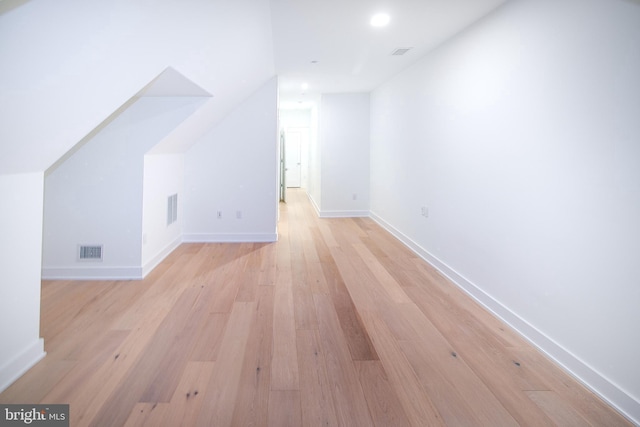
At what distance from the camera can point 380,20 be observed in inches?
124

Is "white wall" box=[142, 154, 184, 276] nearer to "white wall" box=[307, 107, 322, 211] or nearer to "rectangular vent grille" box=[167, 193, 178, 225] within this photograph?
"rectangular vent grille" box=[167, 193, 178, 225]

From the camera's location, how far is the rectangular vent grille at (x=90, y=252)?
139 inches

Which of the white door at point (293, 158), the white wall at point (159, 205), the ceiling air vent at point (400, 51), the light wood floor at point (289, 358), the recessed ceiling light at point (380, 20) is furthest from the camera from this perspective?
the white door at point (293, 158)

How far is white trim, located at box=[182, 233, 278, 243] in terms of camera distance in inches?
202

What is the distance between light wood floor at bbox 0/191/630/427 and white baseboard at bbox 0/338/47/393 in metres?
0.05

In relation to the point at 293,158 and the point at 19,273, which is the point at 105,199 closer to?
the point at 19,273

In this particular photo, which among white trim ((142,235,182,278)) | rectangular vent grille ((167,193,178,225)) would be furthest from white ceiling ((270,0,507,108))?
white trim ((142,235,182,278))

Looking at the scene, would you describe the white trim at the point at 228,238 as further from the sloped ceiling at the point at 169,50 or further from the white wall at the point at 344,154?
the white wall at the point at 344,154

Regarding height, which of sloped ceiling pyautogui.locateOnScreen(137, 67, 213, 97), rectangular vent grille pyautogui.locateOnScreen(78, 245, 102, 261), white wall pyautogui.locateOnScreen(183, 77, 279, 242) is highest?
sloped ceiling pyautogui.locateOnScreen(137, 67, 213, 97)

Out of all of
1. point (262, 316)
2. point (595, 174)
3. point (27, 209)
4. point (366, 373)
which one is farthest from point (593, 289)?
point (27, 209)

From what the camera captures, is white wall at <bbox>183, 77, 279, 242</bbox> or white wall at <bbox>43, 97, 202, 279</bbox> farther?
white wall at <bbox>183, 77, 279, 242</bbox>

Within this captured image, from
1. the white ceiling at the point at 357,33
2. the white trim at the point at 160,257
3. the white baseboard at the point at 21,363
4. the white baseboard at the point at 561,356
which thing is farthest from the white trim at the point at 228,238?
the white baseboard at the point at 21,363

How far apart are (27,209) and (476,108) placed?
3.23 metres

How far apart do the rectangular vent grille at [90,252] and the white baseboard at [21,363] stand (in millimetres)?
1485
